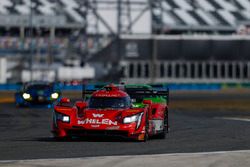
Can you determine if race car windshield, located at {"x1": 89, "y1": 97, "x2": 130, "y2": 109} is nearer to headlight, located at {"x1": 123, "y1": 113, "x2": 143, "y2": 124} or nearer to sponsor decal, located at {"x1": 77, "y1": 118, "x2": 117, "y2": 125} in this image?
headlight, located at {"x1": 123, "y1": 113, "x2": 143, "y2": 124}

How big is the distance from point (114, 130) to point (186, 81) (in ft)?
262

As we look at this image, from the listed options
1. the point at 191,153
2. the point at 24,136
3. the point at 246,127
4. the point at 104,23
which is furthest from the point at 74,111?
the point at 104,23

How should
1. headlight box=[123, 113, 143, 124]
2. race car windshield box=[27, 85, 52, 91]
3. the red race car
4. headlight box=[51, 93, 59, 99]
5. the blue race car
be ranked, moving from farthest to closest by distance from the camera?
race car windshield box=[27, 85, 52, 91], headlight box=[51, 93, 59, 99], the blue race car, headlight box=[123, 113, 143, 124], the red race car

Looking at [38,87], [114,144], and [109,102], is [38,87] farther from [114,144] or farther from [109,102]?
[114,144]

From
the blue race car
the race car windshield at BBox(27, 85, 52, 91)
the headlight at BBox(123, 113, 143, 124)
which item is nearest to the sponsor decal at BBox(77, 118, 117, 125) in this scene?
the headlight at BBox(123, 113, 143, 124)

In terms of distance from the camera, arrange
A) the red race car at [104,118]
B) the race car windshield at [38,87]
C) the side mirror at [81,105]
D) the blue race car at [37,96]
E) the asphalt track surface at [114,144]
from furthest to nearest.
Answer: the race car windshield at [38,87], the blue race car at [37,96], the side mirror at [81,105], the red race car at [104,118], the asphalt track surface at [114,144]

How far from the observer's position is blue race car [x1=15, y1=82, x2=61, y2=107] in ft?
129

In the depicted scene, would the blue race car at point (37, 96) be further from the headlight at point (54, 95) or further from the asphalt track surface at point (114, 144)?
the asphalt track surface at point (114, 144)

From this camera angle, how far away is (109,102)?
18.7 metres

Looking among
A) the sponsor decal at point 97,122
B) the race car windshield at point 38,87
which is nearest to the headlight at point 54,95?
the race car windshield at point 38,87

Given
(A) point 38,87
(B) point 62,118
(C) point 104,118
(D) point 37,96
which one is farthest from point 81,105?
(A) point 38,87

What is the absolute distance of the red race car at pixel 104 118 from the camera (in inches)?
700

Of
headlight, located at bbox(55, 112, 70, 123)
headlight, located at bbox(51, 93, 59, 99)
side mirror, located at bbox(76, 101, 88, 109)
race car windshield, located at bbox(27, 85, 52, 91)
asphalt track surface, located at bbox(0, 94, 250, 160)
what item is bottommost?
headlight, located at bbox(51, 93, 59, 99)

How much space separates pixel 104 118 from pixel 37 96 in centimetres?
2160
